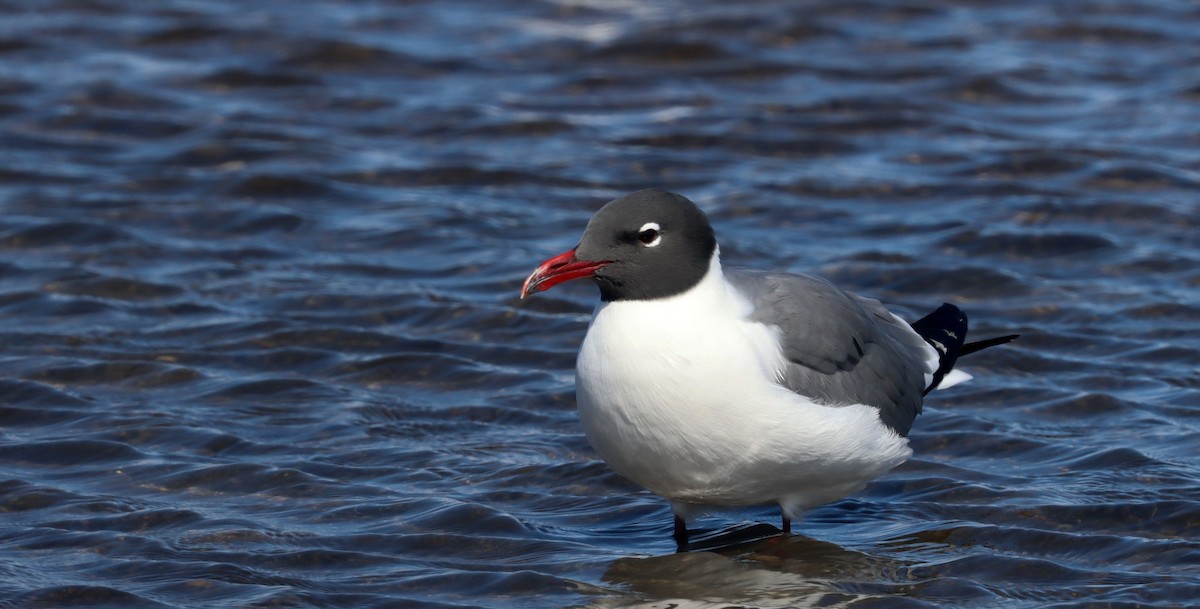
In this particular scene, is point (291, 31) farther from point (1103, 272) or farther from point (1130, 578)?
point (1130, 578)

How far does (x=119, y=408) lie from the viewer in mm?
7559

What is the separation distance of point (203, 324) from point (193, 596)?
3042 millimetres

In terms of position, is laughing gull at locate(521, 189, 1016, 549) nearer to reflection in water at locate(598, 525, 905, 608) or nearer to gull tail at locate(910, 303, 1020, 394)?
reflection in water at locate(598, 525, 905, 608)

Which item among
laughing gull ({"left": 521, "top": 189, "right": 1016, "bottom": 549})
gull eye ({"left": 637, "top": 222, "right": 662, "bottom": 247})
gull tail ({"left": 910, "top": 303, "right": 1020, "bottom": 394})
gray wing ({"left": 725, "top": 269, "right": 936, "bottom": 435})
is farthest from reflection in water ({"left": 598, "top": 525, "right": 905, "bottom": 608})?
gull eye ({"left": 637, "top": 222, "right": 662, "bottom": 247})

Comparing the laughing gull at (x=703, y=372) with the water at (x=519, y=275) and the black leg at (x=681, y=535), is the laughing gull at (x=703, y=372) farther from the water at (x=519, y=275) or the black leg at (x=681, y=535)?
the water at (x=519, y=275)

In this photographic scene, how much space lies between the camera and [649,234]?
227 inches

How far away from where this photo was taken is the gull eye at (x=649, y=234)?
5754 millimetres

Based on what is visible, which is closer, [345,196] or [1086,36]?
[345,196]

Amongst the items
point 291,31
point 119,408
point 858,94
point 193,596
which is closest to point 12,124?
point 291,31

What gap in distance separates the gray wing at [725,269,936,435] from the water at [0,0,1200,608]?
549 millimetres

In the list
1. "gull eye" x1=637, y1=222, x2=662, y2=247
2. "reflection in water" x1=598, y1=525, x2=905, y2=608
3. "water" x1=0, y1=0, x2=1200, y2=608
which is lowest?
"reflection in water" x1=598, y1=525, x2=905, y2=608

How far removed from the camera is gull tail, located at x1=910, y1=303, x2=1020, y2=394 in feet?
22.9

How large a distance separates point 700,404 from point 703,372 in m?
0.11

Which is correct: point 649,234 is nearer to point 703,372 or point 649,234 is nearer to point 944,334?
point 703,372
